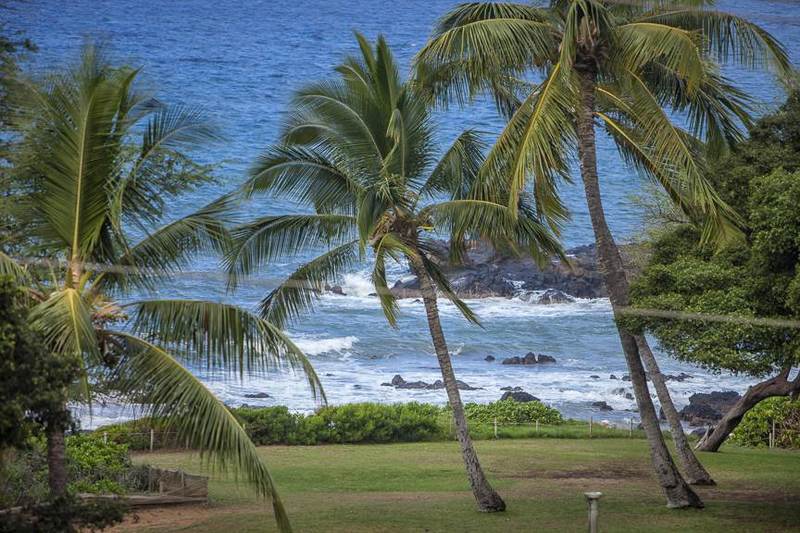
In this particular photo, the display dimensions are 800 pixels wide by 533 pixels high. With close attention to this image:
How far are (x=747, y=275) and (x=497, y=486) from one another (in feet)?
22.3

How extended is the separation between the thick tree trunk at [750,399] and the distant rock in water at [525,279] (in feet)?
123

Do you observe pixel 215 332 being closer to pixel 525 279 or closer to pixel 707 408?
pixel 707 408

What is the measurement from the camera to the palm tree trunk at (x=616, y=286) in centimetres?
1520

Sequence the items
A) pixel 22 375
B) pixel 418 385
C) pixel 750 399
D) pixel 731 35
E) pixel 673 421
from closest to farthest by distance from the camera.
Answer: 1. pixel 22 375
2. pixel 731 35
3. pixel 673 421
4. pixel 750 399
5. pixel 418 385

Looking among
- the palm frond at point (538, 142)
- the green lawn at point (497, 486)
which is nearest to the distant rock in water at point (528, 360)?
the green lawn at point (497, 486)

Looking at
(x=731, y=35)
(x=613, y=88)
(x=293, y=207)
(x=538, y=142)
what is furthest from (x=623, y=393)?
(x=293, y=207)

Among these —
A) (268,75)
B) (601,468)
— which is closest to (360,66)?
(601,468)

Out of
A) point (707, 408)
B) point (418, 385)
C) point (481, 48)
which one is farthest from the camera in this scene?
point (418, 385)

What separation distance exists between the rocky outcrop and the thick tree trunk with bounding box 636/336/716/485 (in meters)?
19.9

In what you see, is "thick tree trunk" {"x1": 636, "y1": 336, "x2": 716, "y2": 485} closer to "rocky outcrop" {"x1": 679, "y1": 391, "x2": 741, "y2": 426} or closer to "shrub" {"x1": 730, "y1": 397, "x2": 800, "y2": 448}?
"shrub" {"x1": 730, "y1": 397, "x2": 800, "y2": 448}

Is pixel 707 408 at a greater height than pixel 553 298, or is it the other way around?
pixel 553 298

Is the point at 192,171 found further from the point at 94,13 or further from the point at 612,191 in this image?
the point at 94,13

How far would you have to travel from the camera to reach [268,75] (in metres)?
101

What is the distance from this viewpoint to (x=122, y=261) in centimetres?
1147
